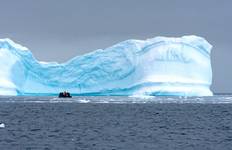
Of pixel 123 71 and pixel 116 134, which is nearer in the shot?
pixel 116 134

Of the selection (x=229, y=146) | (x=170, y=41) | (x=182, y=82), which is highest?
(x=170, y=41)

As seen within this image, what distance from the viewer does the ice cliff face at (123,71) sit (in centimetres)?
6481

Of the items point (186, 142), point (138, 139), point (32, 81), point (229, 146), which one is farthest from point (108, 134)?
point (32, 81)

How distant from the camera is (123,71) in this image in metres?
66.3

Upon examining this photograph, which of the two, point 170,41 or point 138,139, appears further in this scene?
point 170,41

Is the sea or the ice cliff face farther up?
the ice cliff face

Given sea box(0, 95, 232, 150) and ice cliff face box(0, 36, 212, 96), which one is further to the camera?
ice cliff face box(0, 36, 212, 96)

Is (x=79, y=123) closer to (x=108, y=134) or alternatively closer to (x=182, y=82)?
(x=108, y=134)

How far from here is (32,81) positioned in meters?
68.0

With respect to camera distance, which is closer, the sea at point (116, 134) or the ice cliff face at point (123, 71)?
the sea at point (116, 134)

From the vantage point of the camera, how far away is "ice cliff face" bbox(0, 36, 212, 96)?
213 feet

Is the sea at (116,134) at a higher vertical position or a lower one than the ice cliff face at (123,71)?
lower

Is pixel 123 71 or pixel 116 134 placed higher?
pixel 123 71

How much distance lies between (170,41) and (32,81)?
51.7 feet
